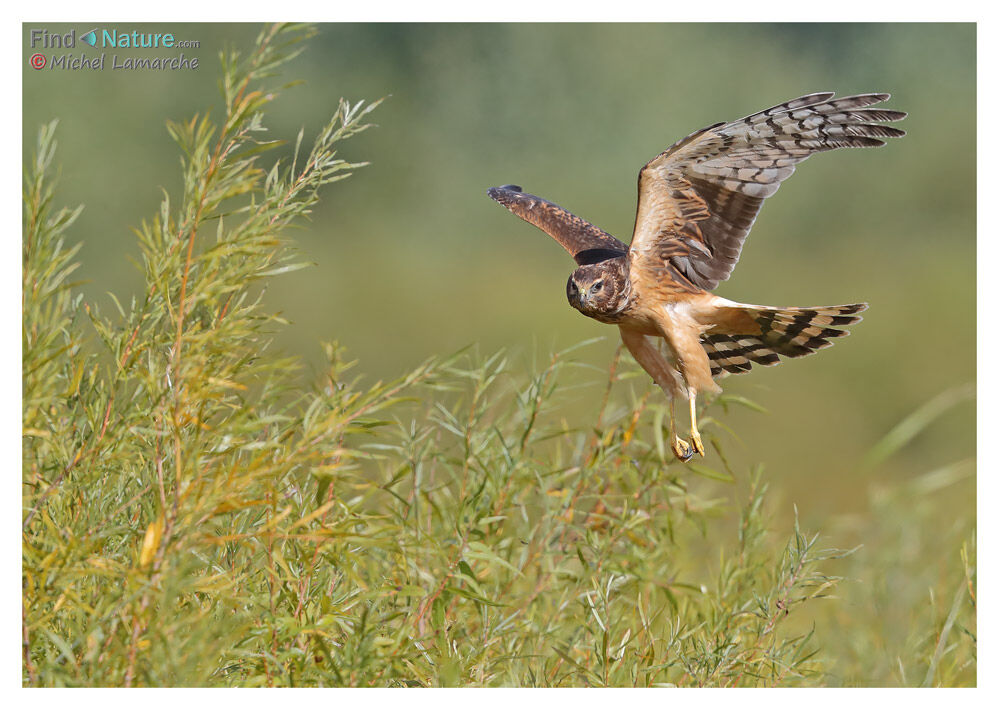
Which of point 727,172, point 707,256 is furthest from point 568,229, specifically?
point 727,172

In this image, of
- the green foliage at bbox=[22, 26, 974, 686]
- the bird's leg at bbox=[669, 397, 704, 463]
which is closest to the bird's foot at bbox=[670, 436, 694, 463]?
the bird's leg at bbox=[669, 397, 704, 463]

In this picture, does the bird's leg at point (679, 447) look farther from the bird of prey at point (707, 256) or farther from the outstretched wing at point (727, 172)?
the outstretched wing at point (727, 172)

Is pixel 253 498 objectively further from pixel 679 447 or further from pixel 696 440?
pixel 696 440

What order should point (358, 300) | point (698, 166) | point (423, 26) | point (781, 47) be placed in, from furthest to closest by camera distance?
point (358, 300)
point (423, 26)
point (781, 47)
point (698, 166)

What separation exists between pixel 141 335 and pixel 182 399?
274 mm

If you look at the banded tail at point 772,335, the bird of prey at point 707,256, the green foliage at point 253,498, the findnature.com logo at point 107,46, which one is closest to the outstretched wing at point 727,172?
the bird of prey at point 707,256

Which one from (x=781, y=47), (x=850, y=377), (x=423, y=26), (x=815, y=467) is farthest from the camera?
(x=850, y=377)

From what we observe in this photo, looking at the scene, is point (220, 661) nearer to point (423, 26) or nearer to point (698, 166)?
point (698, 166)

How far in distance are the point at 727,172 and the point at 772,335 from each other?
53 cm

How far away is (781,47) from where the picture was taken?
5.83 meters

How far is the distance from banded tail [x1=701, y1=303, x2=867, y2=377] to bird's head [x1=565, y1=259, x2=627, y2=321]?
409mm

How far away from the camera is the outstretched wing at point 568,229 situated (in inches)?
115

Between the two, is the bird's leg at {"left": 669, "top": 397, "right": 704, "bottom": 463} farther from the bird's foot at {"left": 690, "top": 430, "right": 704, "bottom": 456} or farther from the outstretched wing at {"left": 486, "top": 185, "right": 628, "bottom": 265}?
the outstretched wing at {"left": 486, "top": 185, "right": 628, "bottom": 265}

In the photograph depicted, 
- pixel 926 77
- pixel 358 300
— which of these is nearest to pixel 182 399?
pixel 926 77
